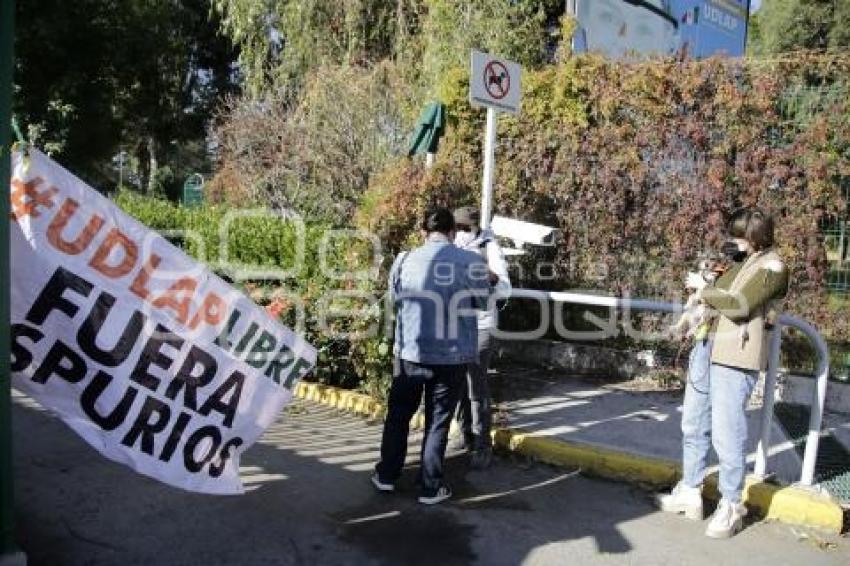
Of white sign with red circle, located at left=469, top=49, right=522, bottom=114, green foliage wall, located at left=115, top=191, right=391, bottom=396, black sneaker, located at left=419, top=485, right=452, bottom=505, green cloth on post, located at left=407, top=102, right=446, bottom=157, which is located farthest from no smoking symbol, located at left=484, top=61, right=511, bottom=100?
black sneaker, located at left=419, top=485, right=452, bottom=505

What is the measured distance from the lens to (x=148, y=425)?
382cm

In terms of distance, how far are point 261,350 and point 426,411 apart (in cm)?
123

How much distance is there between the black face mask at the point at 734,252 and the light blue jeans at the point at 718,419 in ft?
1.74

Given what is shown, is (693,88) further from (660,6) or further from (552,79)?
(660,6)

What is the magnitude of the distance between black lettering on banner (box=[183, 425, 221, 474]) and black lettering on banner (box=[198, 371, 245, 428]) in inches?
3.0

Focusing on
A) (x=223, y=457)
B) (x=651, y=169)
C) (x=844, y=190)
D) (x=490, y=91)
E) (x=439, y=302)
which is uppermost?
(x=490, y=91)

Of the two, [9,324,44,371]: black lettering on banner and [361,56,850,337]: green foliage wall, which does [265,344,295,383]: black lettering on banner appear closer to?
[9,324,44,371]: black lettering on banner

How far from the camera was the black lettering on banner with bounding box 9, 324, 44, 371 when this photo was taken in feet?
11.7

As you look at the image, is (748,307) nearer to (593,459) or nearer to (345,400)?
(593,459)

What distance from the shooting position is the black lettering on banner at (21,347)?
3557 millimetres

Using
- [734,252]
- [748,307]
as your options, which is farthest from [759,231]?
[748,307]

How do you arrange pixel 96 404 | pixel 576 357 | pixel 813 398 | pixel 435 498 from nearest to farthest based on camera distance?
pixel 96 404, pixel 435 498, pixel 813 398, pixel 576 357

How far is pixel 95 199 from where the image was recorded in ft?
12.5

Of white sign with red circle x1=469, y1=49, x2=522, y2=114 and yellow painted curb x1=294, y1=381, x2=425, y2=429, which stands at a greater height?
white sign with red circle x1=469, y1=49, x2=522, y2=114
